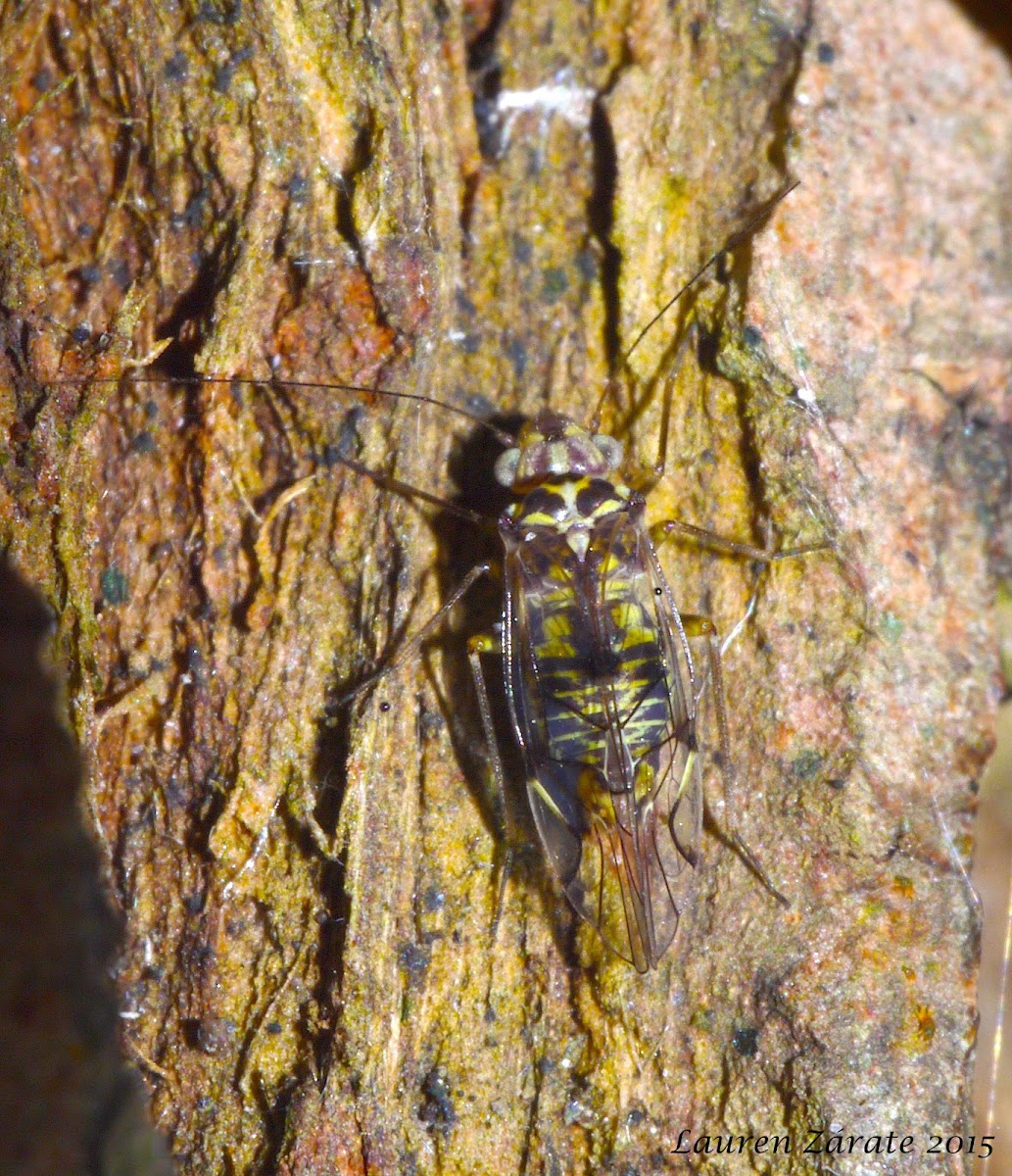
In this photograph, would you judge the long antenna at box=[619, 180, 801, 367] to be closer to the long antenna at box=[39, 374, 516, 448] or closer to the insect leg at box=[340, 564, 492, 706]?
the long antenna at box=[39, 374, 516, 448]

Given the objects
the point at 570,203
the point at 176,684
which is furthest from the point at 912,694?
the point at 176,684

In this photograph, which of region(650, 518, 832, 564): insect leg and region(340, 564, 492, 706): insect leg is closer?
region(340, 564, 492, 706): insect leg

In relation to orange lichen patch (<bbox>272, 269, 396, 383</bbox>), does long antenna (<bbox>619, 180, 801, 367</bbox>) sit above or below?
above

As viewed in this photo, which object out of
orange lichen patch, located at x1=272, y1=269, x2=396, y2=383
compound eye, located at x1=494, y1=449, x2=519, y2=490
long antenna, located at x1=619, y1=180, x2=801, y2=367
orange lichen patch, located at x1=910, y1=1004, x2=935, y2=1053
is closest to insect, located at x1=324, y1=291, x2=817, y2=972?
compound eye, located at x1=494, y1=449, x2=519, y2=490

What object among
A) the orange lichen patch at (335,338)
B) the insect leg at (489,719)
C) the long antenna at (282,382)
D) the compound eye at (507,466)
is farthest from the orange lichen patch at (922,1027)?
the orange lichen patch at (335,338)

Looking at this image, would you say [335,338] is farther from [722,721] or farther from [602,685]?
[722,721]

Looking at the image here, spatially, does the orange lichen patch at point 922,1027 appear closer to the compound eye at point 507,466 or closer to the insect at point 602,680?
the insect at point 602,680
